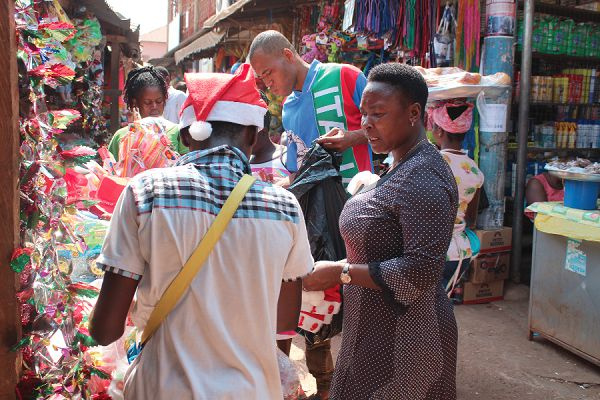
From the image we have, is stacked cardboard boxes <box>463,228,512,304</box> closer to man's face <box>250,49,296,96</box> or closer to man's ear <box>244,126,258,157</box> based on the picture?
man's face <box>250,49,296,96</box>

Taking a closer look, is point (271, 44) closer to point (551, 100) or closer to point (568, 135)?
point (551, 100)

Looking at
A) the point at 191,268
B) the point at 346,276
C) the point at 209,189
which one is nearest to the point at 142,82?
the point at 346,276

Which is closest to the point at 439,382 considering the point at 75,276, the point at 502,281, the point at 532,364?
the point at 75,276

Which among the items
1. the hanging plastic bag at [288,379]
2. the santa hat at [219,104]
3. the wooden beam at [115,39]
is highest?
the wooden beam at [115,39]


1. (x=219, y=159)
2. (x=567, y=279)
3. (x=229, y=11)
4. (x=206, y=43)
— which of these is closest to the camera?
(x=219, y=159)

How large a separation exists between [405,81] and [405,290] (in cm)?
74

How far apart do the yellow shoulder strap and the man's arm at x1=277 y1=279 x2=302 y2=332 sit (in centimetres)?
34

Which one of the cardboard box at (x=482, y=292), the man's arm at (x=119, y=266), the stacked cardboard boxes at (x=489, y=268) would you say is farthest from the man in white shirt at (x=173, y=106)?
the man's arm at (x=119, y=266)

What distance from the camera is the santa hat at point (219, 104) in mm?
1692

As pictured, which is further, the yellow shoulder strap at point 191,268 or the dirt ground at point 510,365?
the dirt ground at point 510,365

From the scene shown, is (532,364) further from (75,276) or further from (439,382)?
(75,276)

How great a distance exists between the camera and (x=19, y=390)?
1.67 metres

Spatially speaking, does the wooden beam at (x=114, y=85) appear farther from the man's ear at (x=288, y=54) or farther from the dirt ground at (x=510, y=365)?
the man's ear at (x=288, y=54)

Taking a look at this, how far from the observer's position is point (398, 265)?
2.03m
